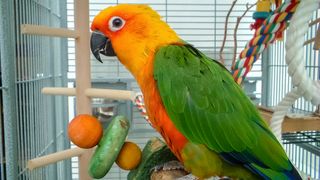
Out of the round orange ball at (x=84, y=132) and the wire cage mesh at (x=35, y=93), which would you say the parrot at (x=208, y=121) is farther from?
the wire cage mesh at (x=35, y=93)

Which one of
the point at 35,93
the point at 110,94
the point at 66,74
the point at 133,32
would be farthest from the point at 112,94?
the point at 66,74

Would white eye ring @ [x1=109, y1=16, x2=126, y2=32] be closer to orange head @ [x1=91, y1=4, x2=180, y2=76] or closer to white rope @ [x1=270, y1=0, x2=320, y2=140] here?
orange head @ [x1=91, y1=4, x2=180, y2=76]

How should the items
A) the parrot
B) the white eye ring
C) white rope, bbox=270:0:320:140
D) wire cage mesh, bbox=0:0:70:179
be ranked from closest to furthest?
1. white rope, bbox=270:0:320:140
2. the parrot
3. the white eye ring
4. wire cage mesh, bbox=0:0:70:179

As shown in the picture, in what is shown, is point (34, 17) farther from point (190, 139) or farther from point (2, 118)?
point (190, 139)

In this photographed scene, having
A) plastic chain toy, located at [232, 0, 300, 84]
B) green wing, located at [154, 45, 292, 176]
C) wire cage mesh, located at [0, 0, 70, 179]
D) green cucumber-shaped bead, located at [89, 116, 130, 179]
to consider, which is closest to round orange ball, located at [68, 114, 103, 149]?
green cucumber-shaped bead, located at [89, 116, 130, 179]

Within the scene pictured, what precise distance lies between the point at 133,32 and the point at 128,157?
0.69ft

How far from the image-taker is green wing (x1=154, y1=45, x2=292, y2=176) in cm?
45

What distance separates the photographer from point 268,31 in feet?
1.25

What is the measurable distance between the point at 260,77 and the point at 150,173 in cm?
103

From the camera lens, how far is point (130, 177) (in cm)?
53

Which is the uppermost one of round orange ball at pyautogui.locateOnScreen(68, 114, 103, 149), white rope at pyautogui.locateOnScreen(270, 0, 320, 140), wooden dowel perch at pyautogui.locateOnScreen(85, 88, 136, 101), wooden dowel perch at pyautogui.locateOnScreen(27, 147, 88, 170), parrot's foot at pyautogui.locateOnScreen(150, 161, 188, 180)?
white rope at pyautogui.locateOnScreen(270, 0, 320, 140)

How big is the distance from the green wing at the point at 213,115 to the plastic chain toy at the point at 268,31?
7cm

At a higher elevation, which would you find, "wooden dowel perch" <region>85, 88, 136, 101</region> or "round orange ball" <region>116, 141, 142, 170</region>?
"wooden dowel perch" <region>85, 88, 136, 101</region>

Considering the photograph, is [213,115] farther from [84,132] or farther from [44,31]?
[44,31]
